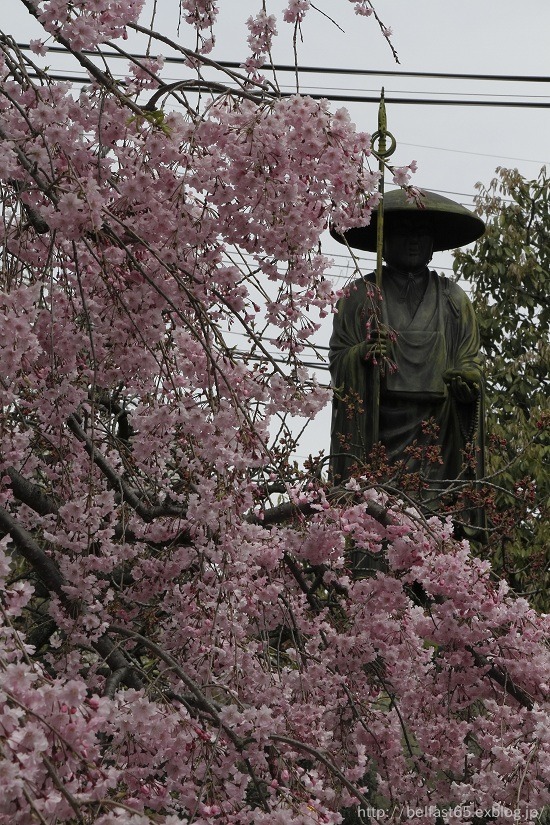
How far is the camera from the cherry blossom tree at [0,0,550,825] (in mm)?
3521

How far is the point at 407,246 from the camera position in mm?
7969

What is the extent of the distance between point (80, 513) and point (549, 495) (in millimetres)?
7774

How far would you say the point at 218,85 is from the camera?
3.86 metres

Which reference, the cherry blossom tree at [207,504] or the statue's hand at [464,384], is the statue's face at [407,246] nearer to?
the statue's hand at [464,384]

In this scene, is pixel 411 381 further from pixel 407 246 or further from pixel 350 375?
pixel 407 246

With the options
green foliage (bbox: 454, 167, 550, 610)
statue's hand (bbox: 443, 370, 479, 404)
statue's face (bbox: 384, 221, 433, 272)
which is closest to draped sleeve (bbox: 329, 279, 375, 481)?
statue's face (bbox: 384, 221, 433, 272)

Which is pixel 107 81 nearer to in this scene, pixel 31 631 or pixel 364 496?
pixel 364 496

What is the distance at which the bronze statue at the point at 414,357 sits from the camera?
726 centimetres

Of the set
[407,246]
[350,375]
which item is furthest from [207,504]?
[407,246]

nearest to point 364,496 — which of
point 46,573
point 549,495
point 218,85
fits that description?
point 46,573

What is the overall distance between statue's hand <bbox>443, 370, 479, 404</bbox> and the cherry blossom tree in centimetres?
210

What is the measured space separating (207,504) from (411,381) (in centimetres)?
392

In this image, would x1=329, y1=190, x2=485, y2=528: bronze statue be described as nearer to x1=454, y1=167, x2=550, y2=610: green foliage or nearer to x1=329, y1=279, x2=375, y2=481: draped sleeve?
x1=329, y1=279, x2=375, y2=481: draped sleeve

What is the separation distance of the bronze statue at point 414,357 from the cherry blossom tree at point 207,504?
193 centimetres
